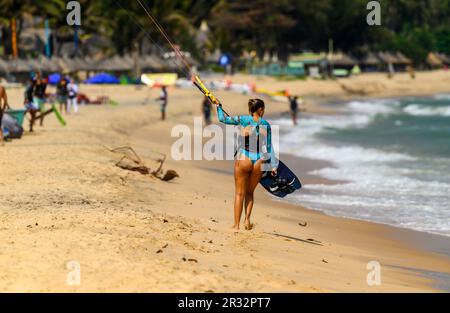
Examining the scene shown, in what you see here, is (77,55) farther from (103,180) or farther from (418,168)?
(103,180)

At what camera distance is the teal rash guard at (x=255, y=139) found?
943cm

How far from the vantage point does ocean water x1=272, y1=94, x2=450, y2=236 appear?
14.2m

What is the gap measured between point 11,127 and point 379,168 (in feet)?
28.1

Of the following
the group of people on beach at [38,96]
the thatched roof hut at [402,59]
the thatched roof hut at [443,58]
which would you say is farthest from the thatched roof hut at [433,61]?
the group of people on beach at [38,96]

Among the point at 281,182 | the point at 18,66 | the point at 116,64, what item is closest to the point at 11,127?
the point at 281,182

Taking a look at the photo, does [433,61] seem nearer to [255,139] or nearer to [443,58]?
[443,58]

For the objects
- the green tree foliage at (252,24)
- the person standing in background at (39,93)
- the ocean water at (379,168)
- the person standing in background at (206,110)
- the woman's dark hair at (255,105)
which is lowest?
the ocean water at (379,168)

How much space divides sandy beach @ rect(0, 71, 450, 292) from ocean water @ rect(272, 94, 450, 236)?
2.69ft

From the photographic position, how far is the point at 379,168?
20.9 meters

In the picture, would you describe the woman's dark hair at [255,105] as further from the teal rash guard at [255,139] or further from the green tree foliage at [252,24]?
the green tree foliage at [252,24]

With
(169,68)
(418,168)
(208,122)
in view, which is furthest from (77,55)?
(418,168)

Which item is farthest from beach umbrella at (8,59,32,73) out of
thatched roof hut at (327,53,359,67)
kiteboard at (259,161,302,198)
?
thatched roof hut at (327,53,359,67)

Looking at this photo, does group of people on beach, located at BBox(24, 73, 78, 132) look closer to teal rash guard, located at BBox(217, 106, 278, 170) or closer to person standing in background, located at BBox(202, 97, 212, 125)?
person standing in background, located at BBox(202, 97, 212, 125)

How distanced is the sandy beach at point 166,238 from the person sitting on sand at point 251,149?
1.97 feet
